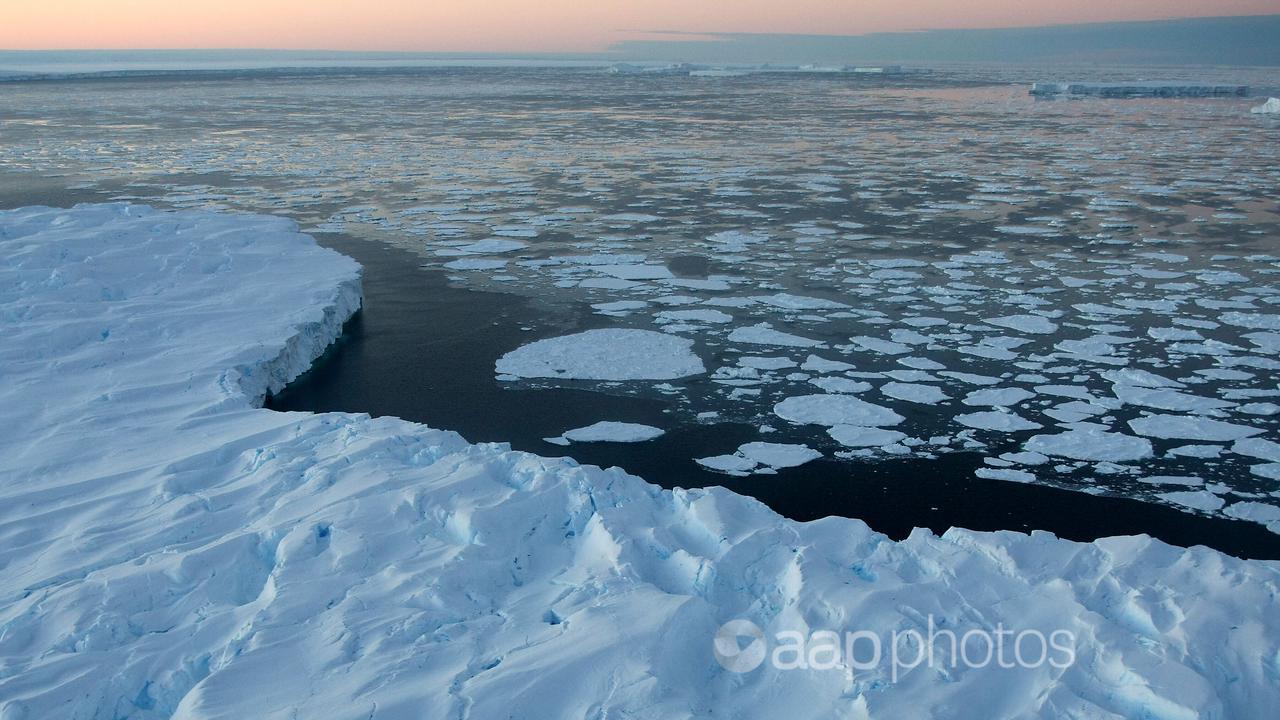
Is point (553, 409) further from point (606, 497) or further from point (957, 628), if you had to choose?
point (957, 628)

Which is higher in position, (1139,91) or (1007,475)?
(1139,91)

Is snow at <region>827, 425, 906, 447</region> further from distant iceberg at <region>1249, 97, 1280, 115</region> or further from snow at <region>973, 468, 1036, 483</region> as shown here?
distant iceberg at <region>1249, 97, 1280, 115</region>

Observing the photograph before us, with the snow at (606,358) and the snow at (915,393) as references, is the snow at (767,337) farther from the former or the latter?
the snow at (915,393)

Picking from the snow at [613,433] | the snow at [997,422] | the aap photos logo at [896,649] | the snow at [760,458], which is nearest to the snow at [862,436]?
the snow at [760,458]

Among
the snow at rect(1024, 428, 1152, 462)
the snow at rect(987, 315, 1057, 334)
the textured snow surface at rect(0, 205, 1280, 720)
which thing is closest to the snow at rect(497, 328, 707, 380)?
the textured snow surface at rect(0, 205, 1280, 720)

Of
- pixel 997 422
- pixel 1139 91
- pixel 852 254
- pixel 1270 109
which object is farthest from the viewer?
pixel 1139 91

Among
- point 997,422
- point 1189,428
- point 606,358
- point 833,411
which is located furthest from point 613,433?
point 1189,428

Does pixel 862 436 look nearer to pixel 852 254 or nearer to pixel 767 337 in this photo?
pixel 767 337
